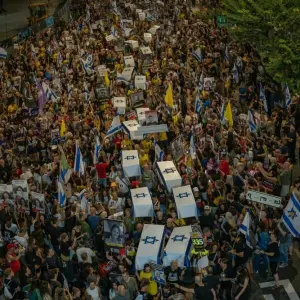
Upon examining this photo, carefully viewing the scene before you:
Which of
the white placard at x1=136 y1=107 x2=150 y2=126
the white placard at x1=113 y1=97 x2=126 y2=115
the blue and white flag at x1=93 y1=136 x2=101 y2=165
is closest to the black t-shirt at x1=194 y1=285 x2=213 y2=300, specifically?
the blue and white flag at x1=93 y1=136 x2=101 y2=165

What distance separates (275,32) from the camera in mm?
24484

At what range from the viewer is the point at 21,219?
16.5 m

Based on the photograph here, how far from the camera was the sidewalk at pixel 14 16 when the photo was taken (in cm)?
4816

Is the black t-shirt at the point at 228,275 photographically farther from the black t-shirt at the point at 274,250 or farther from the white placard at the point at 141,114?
the white placard at the point at 141,114

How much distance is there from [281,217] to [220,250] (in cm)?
178

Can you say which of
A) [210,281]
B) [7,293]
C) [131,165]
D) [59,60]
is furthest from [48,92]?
[210,281]

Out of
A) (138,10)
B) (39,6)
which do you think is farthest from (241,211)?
(39,6)

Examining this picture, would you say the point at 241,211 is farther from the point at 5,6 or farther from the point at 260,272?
the point at 5,6

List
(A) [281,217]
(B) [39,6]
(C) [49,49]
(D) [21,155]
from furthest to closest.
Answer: (B) [39,6] < (C) [49,49] < (D) [21,155] < (A) [281,217]

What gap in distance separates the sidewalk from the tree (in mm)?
24720

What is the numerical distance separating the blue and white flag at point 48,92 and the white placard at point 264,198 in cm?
→ 1065

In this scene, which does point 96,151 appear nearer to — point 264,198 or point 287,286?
point 264,198

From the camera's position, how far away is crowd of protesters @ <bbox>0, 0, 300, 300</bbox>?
13617 millimetres

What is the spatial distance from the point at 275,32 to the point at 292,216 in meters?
11.9
